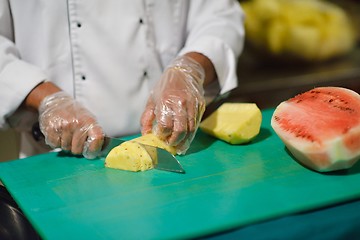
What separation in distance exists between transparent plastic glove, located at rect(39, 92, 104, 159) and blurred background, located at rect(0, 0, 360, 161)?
98cm

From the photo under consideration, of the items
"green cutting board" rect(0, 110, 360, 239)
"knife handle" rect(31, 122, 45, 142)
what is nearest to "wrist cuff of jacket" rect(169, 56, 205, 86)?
"green cutting board" rect(0, 110, 360, 239)

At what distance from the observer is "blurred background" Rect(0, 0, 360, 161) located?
2145 millimetres

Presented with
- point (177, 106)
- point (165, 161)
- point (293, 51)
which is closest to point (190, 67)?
point (177, 106)

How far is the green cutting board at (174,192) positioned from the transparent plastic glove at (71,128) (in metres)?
0.03

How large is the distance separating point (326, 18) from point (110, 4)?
3.74ft

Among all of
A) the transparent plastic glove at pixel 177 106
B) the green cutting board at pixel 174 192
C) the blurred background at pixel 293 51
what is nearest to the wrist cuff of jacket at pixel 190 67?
the transparent plastic glove at pixel 177 106

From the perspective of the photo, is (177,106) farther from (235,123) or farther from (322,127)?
(322,127)

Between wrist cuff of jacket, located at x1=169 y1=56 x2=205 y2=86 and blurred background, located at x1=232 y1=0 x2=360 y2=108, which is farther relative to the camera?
blurred background, located at x1=232 y1=0 x2=360 y2=108

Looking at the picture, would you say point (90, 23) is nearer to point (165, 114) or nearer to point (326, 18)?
point (165, 114)

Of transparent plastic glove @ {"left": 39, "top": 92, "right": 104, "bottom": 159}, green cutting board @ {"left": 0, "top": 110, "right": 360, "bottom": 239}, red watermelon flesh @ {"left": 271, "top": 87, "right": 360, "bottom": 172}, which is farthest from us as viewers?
transparent plastic glove @ {"left": 39, "top": 92, "right": 104, "bottom": 159}

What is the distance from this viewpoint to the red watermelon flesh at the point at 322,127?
3.46ft

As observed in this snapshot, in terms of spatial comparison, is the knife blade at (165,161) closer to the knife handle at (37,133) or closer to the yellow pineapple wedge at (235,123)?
the yellow pineapple wedge at (235,123)

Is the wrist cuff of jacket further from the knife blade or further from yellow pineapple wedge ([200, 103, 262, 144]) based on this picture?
the knife blade

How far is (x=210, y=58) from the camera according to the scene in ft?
4.66
